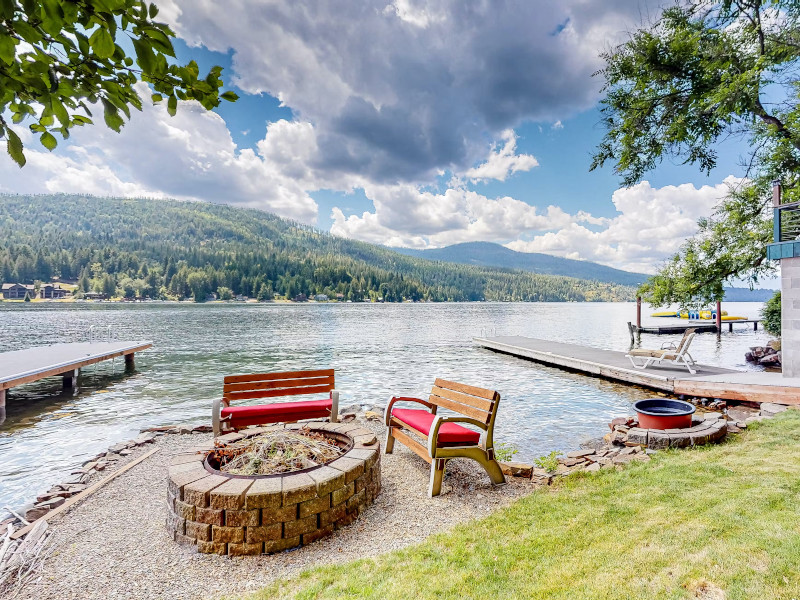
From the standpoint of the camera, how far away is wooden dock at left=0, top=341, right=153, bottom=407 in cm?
1173

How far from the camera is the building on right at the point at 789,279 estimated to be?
33.7ft

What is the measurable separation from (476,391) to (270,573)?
3.20m

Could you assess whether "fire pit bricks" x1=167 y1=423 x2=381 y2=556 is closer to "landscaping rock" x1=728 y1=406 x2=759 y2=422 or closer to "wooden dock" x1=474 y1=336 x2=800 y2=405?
"landscaping rock" x1=728 y1=406 x2=759 y2=422

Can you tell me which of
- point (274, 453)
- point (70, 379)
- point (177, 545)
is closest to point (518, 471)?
point (274, 453)

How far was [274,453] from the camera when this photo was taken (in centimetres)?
466

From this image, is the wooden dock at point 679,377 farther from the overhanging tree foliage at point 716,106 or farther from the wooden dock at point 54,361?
the wooden dock at point 54,361

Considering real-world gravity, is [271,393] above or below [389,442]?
above

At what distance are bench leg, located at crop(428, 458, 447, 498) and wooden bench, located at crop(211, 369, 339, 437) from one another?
2.39 metres

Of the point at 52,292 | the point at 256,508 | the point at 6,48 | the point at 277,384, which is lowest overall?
the point at 256,508

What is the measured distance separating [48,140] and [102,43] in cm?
94

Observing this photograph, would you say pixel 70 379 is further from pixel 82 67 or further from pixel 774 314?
pixel 774 314

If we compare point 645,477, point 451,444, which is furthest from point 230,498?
point 645,477

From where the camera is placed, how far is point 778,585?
8.58 ft

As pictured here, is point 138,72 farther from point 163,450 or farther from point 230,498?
point 163,450
